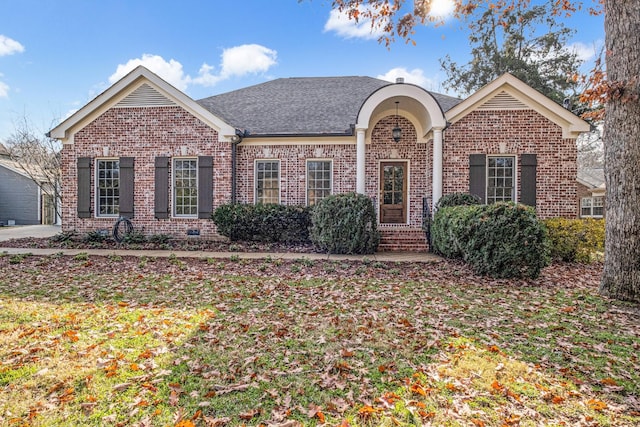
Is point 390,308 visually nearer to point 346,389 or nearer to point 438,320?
point 438,320

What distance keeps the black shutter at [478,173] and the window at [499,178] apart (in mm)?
321

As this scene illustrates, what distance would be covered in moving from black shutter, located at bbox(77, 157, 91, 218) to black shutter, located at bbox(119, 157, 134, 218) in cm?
113

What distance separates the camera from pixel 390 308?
4801 millimetres

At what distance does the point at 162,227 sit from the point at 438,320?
9.70 meters

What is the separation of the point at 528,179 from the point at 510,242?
197 inches

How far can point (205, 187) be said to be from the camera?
11078 mm

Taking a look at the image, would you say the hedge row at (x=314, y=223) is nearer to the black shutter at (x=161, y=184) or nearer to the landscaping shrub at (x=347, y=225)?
the landscaping shrub at (x=347, y=225)

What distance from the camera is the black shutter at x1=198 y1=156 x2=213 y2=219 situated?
11.1 metres

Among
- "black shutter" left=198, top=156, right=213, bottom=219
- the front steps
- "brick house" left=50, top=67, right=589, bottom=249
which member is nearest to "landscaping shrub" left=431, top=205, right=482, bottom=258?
the front steps

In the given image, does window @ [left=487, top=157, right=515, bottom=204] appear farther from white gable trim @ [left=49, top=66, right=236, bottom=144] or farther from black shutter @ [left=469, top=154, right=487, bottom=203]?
white gable trim @ [left=49, top=66, right=236, bottom=144]

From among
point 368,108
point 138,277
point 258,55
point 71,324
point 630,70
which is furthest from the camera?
point 258,55

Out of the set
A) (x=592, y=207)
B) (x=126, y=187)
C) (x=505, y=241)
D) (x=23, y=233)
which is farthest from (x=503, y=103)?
(x=23, y=233)

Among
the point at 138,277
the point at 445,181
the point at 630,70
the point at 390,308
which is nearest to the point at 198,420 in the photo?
the point at 390,308

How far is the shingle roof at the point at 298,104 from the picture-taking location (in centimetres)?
1160
